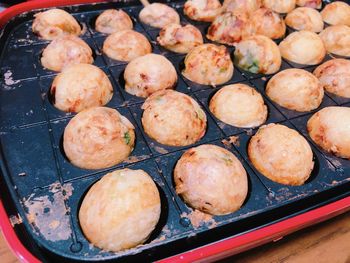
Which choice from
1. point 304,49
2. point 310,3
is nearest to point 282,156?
point 304,49

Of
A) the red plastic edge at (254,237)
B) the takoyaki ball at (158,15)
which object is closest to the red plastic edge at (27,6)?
the takoyaki ball at (158,15)

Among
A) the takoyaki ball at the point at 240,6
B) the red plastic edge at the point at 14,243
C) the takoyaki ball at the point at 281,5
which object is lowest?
the takoyaki ball at the point at 281,5

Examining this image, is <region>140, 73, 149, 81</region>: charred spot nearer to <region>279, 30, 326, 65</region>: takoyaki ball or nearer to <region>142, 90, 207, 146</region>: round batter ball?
<region>142, 90, 207, 146</region>: round batter ball

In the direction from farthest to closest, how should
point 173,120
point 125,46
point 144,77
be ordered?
point 125,46
point 144,77
point 173,120

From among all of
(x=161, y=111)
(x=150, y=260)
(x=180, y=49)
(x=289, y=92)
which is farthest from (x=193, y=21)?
(x=150, y=260)

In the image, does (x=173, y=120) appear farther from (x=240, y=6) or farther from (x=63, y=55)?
(x=240, y=6)

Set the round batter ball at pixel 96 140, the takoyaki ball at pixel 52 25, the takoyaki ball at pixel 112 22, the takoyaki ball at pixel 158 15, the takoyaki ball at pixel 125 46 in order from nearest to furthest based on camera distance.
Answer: the round batter ball at pixel 96 140 → the takoyaki ball at pixel 125 46 → the takoyaki ball at pixel 52 25 → the takoyaki ball at pixel 112 22 → the takoyaki ball at pixel 158 15

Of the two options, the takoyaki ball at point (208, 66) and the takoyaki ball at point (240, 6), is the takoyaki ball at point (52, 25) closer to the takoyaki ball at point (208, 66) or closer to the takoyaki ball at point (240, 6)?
the takoyaki ball at point (208, 66)

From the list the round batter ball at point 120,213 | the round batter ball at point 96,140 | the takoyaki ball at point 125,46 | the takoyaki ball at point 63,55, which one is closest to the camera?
the round batter ball at point 120,213
